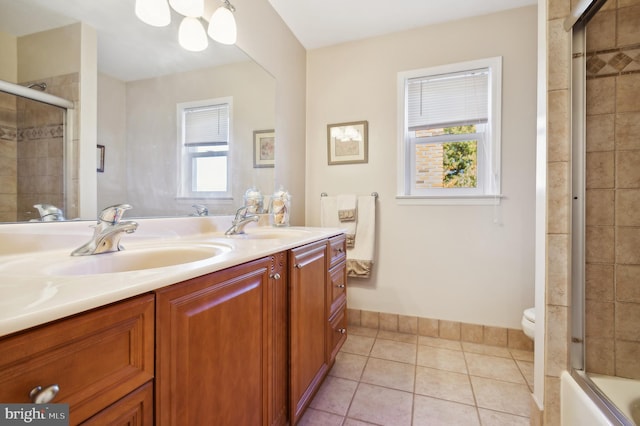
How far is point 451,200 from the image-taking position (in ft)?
6.86

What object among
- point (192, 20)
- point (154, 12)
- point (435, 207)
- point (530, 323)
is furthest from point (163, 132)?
point (530, 323)

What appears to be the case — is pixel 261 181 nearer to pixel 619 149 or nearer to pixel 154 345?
pixel 154 345

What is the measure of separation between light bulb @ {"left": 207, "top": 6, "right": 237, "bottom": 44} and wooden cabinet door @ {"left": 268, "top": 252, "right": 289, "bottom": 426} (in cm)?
119

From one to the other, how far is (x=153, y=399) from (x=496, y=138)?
232 cm

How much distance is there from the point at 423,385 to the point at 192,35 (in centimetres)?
218

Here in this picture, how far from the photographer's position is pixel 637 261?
3.96ft

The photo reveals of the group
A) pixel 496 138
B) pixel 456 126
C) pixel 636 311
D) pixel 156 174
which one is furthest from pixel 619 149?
pixel 156 174

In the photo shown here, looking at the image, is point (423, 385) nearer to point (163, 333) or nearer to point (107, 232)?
point (163, 333)

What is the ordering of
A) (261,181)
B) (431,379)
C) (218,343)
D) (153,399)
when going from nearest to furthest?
(153,399)
(218,343)
(431,379)
(261,181)

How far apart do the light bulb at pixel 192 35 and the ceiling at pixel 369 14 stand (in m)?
0.86

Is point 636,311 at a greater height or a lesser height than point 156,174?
lesser

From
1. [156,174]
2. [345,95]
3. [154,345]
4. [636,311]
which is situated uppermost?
[345,95]

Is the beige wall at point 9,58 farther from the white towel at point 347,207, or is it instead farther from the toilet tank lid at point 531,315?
the toilet tank lid at point 531,315

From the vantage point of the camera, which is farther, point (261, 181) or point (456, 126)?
point (456, 126)
